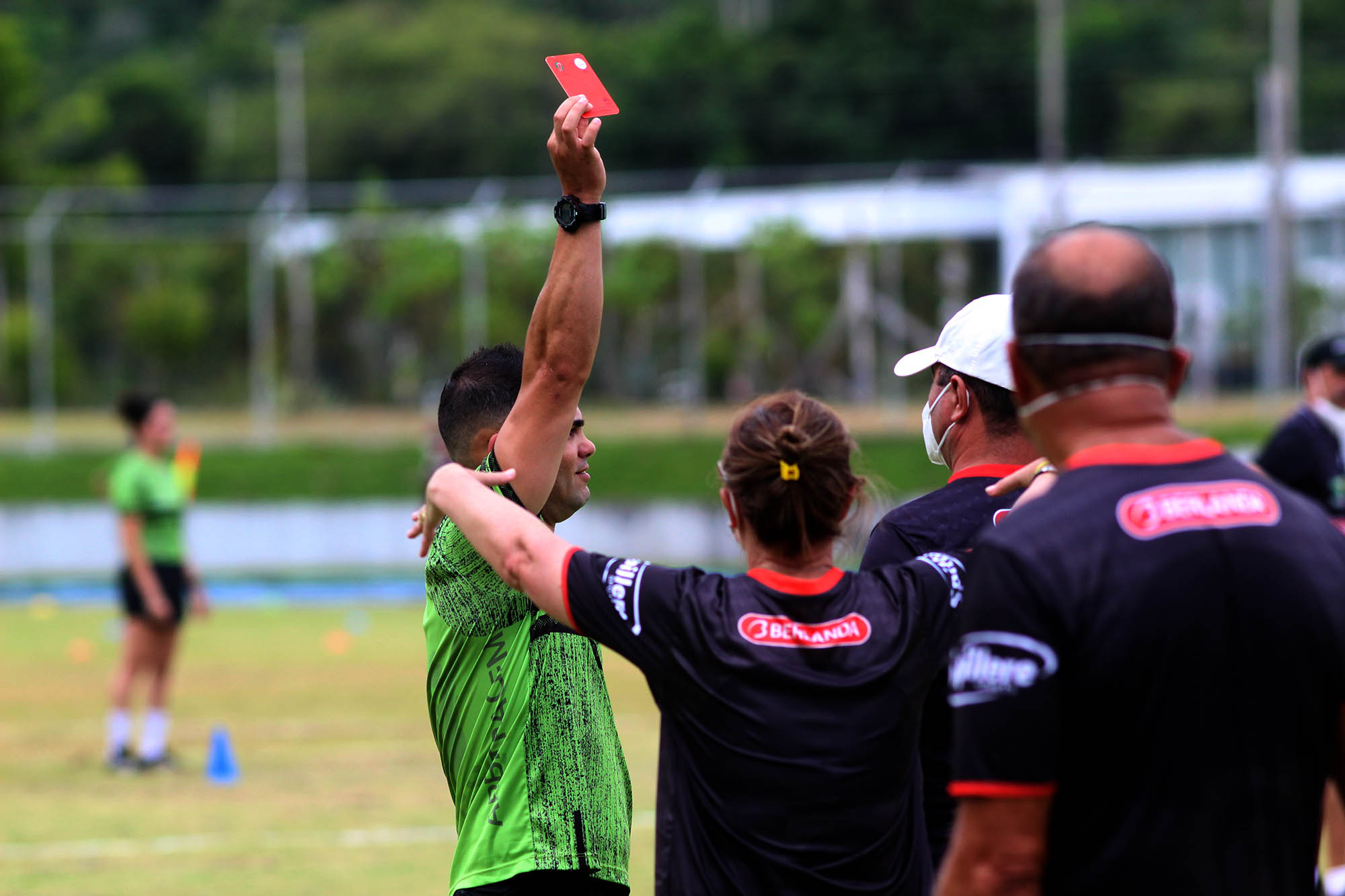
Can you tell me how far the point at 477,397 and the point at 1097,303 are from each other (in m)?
1.64

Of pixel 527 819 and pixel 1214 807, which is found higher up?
pixel 1214 807

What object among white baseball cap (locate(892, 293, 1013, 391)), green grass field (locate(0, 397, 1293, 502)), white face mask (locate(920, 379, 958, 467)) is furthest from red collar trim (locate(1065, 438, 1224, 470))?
green grass field (locate(0, 397, 1293, 502))

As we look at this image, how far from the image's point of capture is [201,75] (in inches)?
2788

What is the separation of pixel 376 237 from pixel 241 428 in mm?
5276

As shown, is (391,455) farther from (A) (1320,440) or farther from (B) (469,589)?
(B) (469,589)

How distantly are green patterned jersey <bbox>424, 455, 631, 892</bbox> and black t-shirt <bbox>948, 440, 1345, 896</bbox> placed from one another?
4.15 ft

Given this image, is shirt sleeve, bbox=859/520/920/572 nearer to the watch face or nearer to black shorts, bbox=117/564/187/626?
the watch face

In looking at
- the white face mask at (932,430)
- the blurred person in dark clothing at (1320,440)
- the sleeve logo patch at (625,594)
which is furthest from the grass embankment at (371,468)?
the sleeve logo patch at (625,594)

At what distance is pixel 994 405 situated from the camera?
356 cm

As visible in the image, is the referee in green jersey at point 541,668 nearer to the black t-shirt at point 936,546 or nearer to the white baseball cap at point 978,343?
the black t-shirt at point 936,546

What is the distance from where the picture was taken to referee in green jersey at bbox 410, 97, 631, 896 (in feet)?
10.5

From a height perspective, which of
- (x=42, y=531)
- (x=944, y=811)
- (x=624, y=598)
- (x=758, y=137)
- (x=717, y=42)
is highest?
(x=717, y=42)

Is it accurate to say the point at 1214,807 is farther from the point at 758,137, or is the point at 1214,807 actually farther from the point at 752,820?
the point at 758,137

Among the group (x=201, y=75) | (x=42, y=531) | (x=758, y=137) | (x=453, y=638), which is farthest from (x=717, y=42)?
(x=453, y=638)
